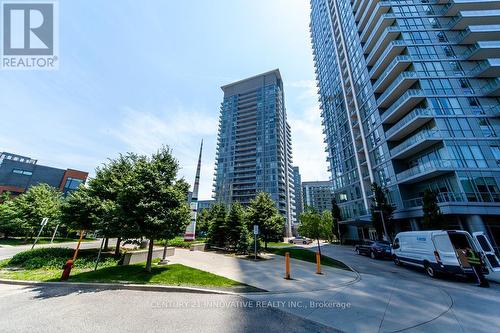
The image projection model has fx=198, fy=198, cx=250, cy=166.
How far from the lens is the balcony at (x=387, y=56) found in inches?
1216

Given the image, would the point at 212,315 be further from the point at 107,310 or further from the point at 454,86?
the point at 454,86

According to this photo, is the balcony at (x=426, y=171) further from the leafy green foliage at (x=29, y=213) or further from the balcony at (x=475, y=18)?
the leafy green foliage at (x=29, y=213)

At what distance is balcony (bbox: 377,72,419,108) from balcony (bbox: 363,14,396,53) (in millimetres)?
10872

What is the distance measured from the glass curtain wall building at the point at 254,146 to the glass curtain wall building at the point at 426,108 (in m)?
43.6

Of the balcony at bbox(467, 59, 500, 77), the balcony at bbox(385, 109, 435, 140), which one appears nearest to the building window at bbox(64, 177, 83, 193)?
the balcony at bbox(385, 109, 435, 140)

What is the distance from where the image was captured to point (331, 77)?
53781 millimetres

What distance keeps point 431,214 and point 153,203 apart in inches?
1026

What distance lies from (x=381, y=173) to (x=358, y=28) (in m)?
31.0

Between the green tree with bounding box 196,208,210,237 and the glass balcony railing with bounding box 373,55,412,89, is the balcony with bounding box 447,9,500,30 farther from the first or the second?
the green tree with bounding box 196,208,210,237

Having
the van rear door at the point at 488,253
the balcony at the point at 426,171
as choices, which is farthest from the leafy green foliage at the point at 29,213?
the balcony at the point at 426,171

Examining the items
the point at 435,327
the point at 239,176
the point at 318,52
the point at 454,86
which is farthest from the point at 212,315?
the point at 239,176

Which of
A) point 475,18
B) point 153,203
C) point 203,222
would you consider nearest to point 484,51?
point 475,18

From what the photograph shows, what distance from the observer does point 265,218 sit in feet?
75.4

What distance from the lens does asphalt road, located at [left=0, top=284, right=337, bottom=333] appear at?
509cm
